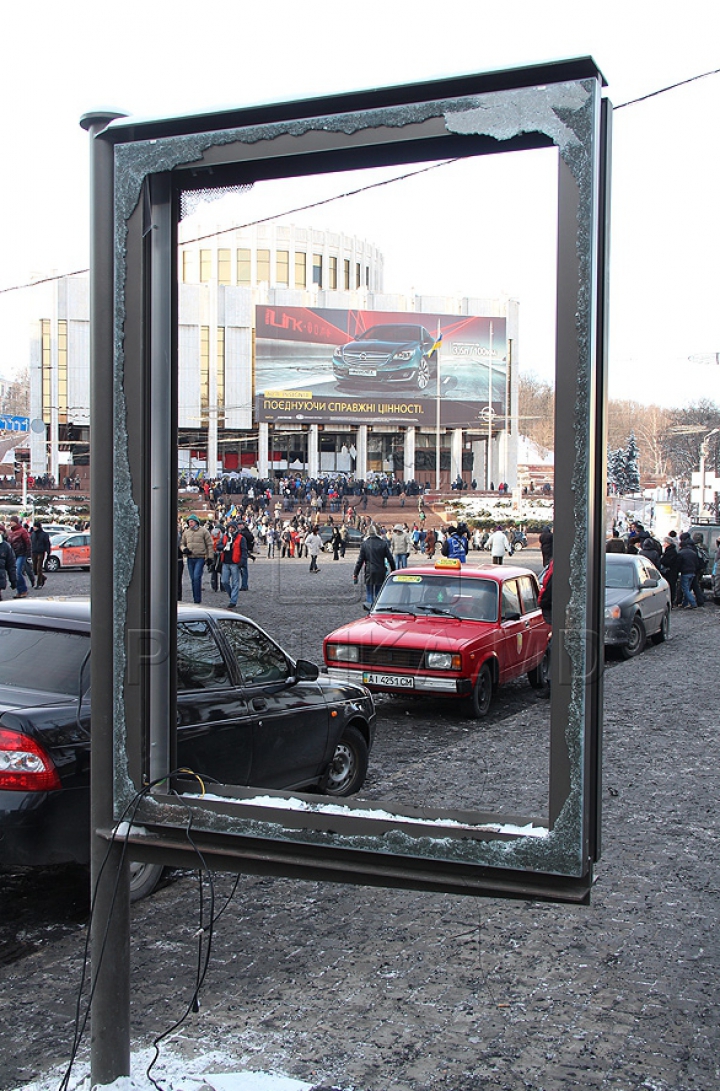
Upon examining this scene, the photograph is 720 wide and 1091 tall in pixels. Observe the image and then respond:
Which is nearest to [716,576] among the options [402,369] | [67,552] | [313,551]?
[313,551]

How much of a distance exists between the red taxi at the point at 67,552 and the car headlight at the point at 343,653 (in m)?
22.6

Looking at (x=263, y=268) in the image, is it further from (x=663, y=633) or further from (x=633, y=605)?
(x=663, y=633)

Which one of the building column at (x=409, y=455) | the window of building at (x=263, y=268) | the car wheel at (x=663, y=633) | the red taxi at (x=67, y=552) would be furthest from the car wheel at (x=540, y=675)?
the red taxi at (x=67, y=552)

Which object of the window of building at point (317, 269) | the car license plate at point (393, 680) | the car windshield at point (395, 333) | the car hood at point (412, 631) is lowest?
the car license plate at point (393, 680)

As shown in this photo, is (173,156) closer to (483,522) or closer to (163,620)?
(163,620)

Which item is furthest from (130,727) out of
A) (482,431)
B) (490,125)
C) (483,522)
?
(483,522)

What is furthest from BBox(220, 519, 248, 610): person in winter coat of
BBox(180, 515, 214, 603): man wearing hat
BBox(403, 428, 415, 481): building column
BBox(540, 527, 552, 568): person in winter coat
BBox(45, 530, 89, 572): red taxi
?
BBox(540, 527, 552, 568): person in winter coat

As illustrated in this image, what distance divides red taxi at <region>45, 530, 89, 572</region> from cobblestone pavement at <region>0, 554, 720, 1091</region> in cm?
2628

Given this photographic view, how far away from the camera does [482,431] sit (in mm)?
3547

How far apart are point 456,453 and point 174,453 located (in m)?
1.72

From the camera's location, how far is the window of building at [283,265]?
4152 millimetres

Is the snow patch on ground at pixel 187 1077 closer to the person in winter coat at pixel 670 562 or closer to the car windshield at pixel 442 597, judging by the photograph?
the car windshield at pixel 442 597

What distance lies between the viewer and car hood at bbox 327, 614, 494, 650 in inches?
387

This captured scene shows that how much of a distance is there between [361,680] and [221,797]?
272 inches
